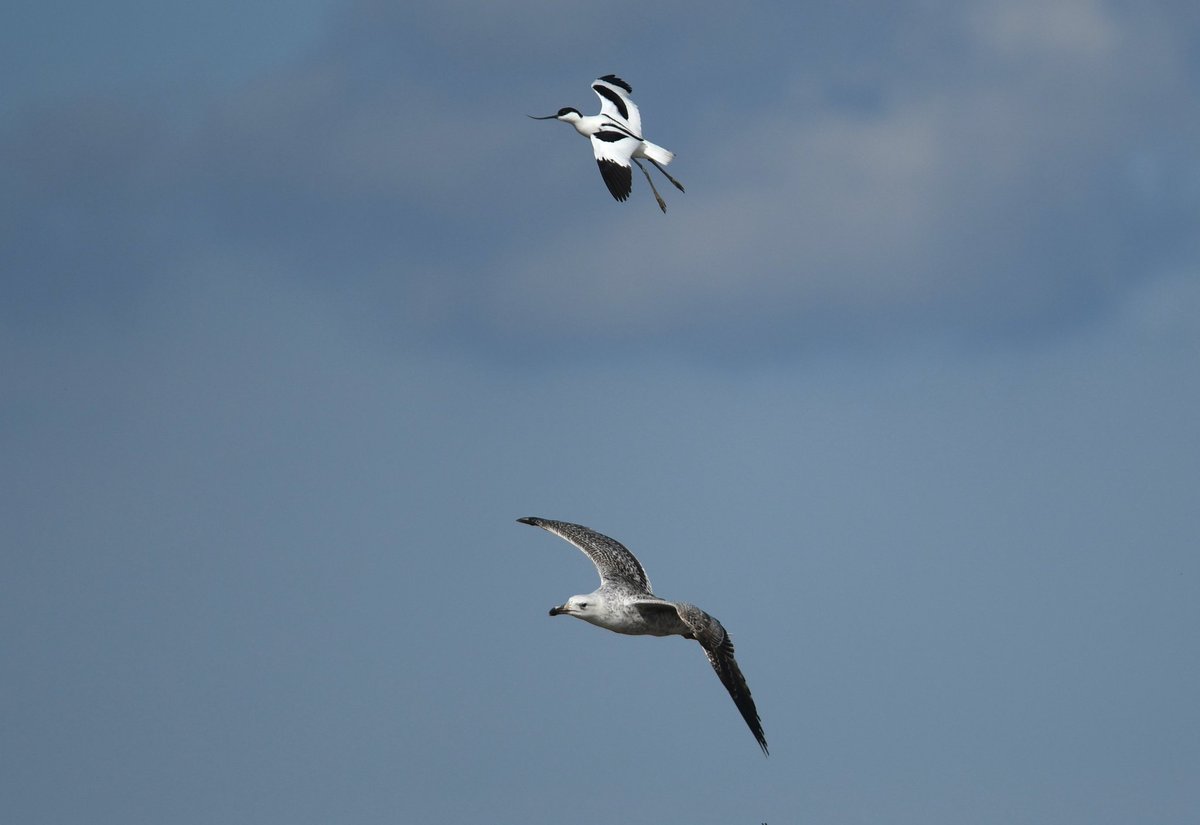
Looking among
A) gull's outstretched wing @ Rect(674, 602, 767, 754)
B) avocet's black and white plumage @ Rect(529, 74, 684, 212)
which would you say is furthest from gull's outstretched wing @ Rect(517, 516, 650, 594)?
avocet's black and white plumage @ Rect(529, 74, 684, 212)

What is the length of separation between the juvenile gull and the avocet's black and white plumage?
8308mm

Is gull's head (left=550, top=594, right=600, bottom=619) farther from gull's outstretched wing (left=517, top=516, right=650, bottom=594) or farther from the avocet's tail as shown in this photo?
the avocet's tail

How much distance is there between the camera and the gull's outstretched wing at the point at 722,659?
36.9 m

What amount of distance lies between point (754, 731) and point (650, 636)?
4.01 m

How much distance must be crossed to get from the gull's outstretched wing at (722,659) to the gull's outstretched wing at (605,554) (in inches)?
166

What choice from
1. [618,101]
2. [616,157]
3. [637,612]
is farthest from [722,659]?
[618,101]

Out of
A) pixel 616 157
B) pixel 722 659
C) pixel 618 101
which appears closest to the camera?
pixel 722 659

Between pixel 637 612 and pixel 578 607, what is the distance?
1.20 metres

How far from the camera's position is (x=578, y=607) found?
39.3 m

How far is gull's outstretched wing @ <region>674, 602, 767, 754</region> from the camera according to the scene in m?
36.9

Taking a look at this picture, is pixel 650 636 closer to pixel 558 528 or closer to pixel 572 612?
pixel 572 612

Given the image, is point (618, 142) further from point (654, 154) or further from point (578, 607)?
point (578, 607)

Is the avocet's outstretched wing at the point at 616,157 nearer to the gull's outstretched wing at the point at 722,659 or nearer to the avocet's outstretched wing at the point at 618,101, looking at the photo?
the avocet's outstretched wing at the point at 618,101

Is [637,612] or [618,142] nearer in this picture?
[637,612]
